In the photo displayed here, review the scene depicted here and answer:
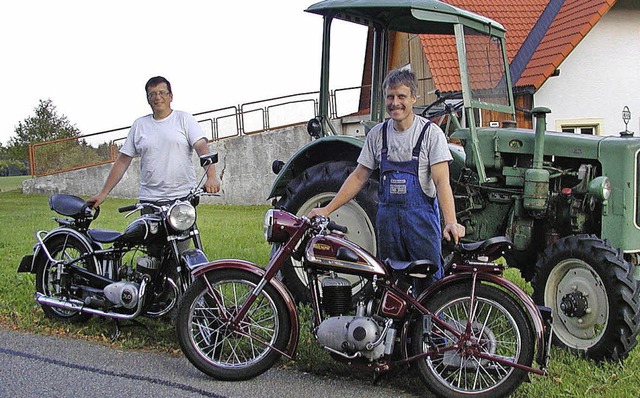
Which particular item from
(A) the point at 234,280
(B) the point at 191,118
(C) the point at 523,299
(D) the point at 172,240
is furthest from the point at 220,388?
(B) the point at 191,118

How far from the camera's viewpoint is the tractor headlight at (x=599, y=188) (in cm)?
536

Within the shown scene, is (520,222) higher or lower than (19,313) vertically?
higher

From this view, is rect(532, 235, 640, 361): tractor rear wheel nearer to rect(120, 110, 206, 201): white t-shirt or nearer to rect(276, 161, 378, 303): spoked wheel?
rect(276, 161, 378, 303): spoked wheel

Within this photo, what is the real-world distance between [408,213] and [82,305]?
8.85 ft

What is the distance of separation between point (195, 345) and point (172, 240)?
101 centimetres

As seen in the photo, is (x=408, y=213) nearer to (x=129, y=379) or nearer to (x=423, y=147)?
(x=423, y=147)

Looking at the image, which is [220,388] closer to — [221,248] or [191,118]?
[191,118]

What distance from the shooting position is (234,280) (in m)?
4.78

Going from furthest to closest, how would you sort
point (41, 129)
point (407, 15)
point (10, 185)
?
point (41, 129) → point (10, 185) → point (407, 15)

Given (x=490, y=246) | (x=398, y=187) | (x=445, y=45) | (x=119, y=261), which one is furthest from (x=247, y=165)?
(x=490, y=246)

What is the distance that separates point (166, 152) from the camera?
19.5 feet

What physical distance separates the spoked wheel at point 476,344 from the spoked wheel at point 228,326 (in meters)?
0.90

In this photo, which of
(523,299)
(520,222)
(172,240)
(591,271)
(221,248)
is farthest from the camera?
(221,248)

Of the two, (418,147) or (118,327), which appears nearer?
(418,147)
